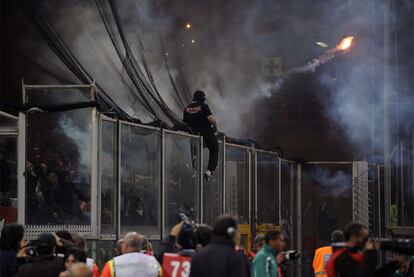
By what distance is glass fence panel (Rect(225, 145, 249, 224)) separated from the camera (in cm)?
1811

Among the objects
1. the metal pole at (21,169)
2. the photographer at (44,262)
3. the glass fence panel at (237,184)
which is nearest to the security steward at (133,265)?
the photographer at (44,262)

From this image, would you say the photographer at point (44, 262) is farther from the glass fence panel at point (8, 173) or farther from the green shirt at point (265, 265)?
the glass fence panel at point (8, 173)

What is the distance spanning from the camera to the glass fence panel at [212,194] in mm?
17125

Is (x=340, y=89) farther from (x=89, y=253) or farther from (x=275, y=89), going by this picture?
(x=89, y=253)

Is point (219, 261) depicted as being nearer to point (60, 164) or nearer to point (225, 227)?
point (225, 227)

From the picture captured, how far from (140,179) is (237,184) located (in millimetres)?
3732

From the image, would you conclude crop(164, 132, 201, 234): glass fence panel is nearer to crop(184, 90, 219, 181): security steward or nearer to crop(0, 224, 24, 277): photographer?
crop(184, 90, 219, 181): security steward

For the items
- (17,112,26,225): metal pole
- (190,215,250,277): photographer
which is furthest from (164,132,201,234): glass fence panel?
(190,215,250,277): photographer

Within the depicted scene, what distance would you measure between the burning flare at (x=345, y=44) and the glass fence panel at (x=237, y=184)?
6429mm

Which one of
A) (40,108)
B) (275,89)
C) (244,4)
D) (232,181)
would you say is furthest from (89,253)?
(275,89)

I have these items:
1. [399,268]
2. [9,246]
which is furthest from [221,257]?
[9,246]

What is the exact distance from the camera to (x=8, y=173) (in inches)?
531

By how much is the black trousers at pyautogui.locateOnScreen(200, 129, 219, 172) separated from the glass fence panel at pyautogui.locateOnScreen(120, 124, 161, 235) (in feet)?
5.81

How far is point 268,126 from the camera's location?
26.0 meters
